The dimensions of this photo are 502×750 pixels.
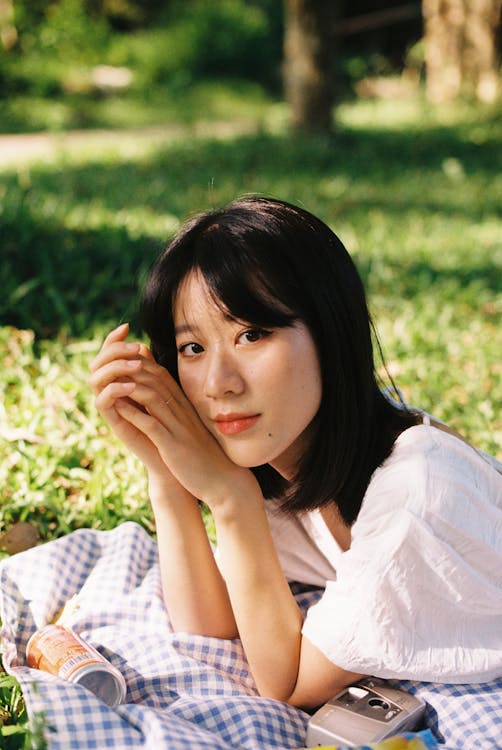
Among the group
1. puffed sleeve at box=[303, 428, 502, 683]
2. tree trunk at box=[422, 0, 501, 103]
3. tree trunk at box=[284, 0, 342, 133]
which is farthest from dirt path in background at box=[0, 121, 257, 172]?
puffed sleeve at box=[303, 428, 502, 683]

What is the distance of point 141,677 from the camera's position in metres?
2.12

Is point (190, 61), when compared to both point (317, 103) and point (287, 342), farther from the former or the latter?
point (287, 342)

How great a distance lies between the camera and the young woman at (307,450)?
185cm

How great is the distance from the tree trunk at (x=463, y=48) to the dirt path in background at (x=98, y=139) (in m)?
3.00

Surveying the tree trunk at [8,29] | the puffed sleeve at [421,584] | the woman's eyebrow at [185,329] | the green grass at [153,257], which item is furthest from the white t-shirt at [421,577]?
the tree trunk at [8,29]

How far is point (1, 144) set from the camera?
395 inches

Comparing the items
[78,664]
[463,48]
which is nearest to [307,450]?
[78,664]

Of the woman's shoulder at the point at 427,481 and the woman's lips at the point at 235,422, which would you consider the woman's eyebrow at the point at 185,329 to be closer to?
the woman's lips at the point at 235,422

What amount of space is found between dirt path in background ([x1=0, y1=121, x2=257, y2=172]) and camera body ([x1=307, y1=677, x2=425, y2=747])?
675 centimetres

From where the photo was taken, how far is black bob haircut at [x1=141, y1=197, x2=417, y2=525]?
1.88 meters

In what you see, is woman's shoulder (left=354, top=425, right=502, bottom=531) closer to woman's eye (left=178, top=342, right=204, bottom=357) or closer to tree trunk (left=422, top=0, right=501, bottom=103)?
woman's eye (left=178, top=342, right=204, bottom=357)

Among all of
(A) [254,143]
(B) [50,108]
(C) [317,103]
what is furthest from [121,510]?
(B) [50,108]

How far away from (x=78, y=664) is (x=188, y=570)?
1.30ft

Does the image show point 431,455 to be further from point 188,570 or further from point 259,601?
point 188,570
